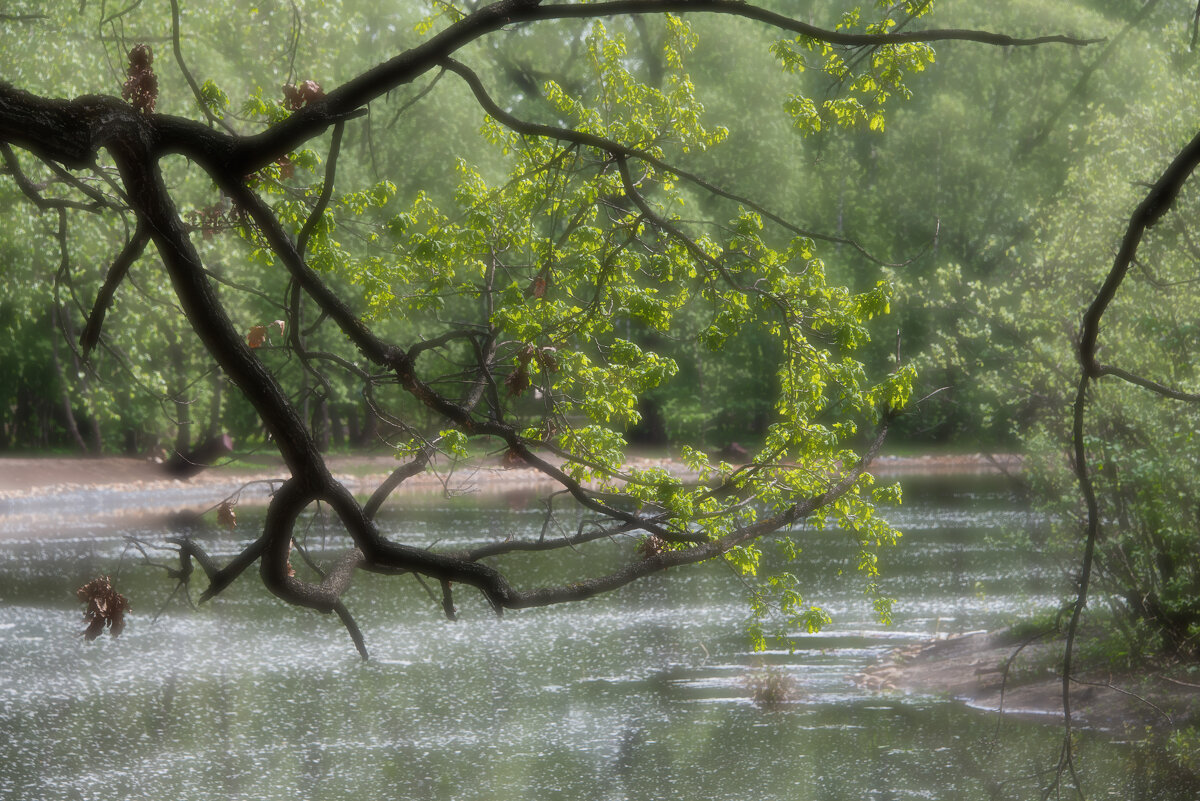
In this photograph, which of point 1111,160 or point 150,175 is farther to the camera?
point 1111,160

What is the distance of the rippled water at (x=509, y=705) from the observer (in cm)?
1185

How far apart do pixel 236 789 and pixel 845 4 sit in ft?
137

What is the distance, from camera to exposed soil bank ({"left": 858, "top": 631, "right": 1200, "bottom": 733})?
12688 mm

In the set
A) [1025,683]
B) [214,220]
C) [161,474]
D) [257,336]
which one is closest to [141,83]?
[257,336]

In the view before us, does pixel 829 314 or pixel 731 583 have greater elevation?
pixel 829 314

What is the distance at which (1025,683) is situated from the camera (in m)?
14.6

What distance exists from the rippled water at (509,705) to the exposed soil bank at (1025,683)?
0.38 meters

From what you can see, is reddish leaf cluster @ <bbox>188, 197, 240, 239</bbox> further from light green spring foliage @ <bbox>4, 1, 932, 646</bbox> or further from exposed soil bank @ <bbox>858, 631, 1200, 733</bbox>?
exposed soil bank @ <bbox>858, 631, 1200, 733</bbox>

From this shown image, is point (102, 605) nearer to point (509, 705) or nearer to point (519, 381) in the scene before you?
point (519, 381)

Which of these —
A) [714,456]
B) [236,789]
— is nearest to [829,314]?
[236,789]

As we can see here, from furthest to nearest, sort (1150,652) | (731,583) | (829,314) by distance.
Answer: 1. (731,583)
2. (1150,652)
3. (829,314)

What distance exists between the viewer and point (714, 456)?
48.1m

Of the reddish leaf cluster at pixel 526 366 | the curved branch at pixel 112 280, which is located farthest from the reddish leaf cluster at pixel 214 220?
the curved branch at pixel 112 280

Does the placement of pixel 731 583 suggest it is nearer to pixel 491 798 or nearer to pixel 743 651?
pixel 743 651
